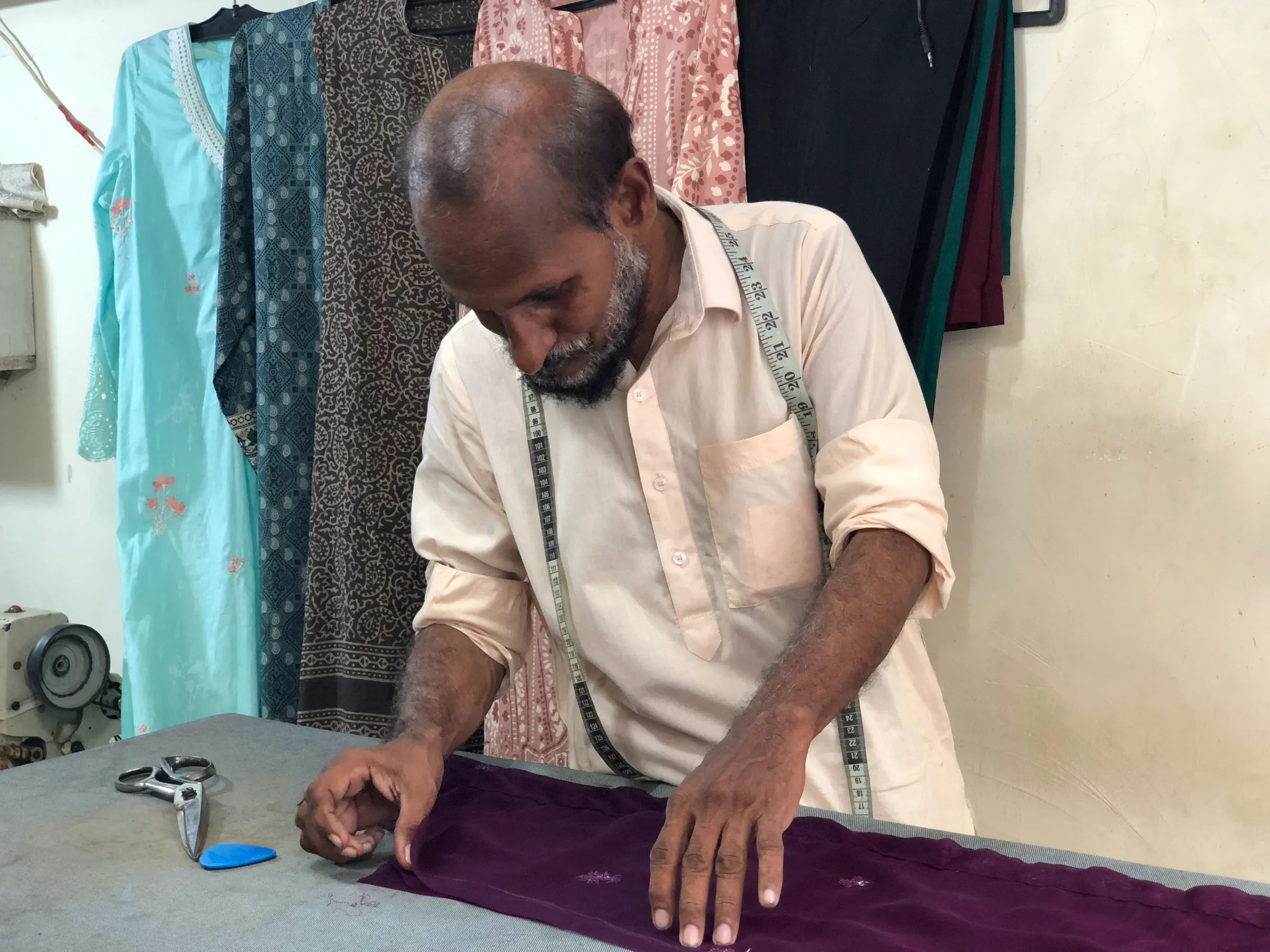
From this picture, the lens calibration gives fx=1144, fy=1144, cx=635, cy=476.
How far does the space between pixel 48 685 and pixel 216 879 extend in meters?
1.88


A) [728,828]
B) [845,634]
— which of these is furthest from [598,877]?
[845,634]

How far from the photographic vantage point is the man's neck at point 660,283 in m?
1.32

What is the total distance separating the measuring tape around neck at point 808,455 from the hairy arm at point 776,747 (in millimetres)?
162

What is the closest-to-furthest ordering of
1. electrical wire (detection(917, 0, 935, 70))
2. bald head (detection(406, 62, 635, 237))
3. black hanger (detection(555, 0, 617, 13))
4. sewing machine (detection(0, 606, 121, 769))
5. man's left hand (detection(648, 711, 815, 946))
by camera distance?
man's left hand (detection(648, 711, 815, 946)) < bald head (detection(406, 62, 635, 237)) < electrical wire (detection(917, 0, 935, 70)) < black hanger (detection(555, 0, 617, 13)) < sewing machine (detection(0, 606, 121, 769))

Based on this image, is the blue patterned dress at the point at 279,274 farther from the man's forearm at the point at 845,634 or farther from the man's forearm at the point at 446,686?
the man's forearm at the point at 845,634

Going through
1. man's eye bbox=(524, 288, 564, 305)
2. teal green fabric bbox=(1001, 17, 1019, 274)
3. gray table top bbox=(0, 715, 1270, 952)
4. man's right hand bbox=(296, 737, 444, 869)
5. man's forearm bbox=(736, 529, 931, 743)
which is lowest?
gray table top bbox=(0, 715, 1270, 952)

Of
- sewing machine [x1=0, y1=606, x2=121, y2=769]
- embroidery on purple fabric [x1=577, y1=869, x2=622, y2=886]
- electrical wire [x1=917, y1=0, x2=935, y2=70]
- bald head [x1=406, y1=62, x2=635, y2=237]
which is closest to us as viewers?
embroidery on purple fabric [x1=577, y1=869, x2=622, y2=886]

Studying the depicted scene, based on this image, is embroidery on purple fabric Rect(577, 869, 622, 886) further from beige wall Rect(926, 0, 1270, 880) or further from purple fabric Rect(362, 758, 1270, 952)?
beige wall Rect(926, 0, 1270, 880)

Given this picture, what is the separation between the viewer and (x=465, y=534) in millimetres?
1468

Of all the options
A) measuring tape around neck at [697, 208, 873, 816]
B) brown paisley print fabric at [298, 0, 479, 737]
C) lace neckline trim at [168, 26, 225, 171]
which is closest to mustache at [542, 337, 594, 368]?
measuring tape around neck at [697, 208, 873, 816]

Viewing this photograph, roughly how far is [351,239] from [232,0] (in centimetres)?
92

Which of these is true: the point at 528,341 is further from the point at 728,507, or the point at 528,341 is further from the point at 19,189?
the point at 19,189

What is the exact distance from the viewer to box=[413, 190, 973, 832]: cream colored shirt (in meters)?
1.29

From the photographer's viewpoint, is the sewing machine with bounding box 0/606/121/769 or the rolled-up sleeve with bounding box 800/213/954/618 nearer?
the rolled-up sleeve with bounding box 800/213/954/618
